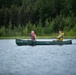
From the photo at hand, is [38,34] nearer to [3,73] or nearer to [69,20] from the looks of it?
[69,20]

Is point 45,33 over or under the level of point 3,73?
under

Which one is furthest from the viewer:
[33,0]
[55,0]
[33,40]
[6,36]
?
[33,0]

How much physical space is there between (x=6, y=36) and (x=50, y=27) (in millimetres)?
8084

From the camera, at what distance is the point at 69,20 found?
253 feet

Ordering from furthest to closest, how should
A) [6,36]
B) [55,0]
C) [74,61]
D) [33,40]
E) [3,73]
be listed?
[55,0], [6,36], [33,40], [74,61], [3,73]

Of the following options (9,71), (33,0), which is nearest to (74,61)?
(9,71)

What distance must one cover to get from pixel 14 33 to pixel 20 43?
85.2 feet

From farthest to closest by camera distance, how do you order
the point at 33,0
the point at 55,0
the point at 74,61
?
1. the point at 33,0
2. the point at 55,0
3. the point at 74,61

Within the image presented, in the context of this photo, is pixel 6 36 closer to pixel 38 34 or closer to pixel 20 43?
pixel 38 34

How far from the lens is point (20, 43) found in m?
47.5

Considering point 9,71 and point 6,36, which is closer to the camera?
point 9,71

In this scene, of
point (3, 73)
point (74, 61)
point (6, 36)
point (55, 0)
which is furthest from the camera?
point (55, 0)

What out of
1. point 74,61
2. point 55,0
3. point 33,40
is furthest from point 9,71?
point 55,0

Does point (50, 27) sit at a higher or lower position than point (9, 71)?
lower
